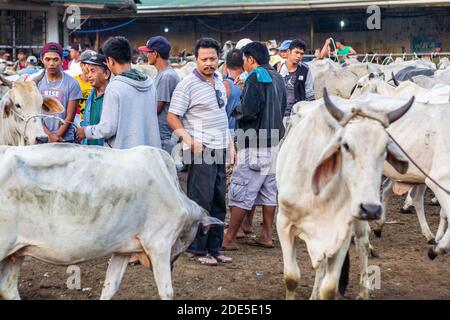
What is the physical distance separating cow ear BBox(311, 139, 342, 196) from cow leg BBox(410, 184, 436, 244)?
3.36 metres

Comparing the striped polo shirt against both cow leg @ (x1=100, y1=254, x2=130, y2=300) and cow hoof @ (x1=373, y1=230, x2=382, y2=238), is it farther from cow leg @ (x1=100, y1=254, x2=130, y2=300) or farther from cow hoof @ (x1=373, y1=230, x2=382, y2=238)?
cow hoof @ (x1=373, y1=230, x2=382, y2=238)

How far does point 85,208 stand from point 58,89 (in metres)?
2.91

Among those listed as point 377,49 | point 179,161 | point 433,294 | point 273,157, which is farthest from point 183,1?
point 433,294

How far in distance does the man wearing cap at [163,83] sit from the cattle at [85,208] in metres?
2.70

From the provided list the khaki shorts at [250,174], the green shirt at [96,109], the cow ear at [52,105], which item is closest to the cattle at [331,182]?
the khaki shorts at [250,174]

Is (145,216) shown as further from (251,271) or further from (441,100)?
(441,100)

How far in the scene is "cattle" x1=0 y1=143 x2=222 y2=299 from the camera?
5078 mm

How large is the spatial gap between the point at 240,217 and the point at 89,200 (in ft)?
9.53

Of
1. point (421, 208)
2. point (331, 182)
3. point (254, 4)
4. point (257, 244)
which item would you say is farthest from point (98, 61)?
point (254, 4)

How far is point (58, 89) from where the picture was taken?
782 cm

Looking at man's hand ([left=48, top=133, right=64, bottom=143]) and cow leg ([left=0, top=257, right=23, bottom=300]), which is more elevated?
man's hand ([left=48, top=133, right=64, bottom=143])

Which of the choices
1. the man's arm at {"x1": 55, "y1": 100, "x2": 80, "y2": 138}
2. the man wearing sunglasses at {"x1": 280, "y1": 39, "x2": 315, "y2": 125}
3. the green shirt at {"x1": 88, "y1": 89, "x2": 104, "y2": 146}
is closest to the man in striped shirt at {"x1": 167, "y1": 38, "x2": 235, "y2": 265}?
the green shirt at {"x1": 88, "y1": 89, "x2": 104, "y2": 146}

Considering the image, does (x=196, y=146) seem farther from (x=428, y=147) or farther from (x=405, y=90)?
(x=405, y=90)

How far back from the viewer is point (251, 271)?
7.23m
